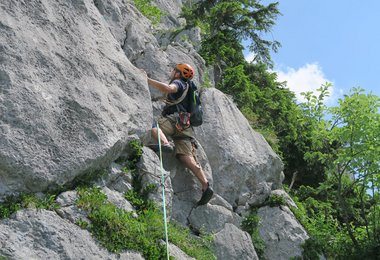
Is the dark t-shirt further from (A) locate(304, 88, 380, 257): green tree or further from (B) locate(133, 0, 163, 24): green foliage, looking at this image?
(B) locate(133, 0, 163, 24): green foliage

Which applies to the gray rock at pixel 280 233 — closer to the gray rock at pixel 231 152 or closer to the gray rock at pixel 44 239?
the gray rock at pixel 231 152

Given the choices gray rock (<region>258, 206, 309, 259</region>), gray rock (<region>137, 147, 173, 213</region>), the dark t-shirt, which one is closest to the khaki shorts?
the dark t-shirt

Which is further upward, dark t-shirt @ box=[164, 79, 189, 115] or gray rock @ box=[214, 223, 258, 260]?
dark t-shirt @ box=[164, 79, 189, 115]

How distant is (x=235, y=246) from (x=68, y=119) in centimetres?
481

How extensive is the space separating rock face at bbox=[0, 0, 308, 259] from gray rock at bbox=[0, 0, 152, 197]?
0.06ft

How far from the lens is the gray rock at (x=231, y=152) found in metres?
11.7

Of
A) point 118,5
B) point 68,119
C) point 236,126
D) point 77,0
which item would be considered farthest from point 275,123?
point 68,119

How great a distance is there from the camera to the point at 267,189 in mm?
12680

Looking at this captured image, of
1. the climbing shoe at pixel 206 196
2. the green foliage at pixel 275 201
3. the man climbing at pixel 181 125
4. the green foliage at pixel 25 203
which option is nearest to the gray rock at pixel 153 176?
the man climbing at pixel 181 125

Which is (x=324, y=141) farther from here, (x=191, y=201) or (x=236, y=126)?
(x=191, y=201)

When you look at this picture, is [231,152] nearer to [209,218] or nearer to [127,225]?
[209,218]

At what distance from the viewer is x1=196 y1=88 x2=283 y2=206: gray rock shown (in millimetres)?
11734

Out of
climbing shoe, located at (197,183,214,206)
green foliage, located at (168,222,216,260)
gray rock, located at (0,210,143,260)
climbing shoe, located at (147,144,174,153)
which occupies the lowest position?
gray rock, located at (0,210,143,260)

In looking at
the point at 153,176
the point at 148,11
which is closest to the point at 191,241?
the point at 153,176
